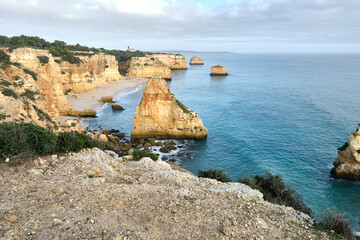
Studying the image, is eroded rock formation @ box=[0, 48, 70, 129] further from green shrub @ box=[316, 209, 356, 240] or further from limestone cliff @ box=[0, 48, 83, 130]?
green shrub @ box=[316, 209, 356, 240]

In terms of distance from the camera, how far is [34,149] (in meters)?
11.3

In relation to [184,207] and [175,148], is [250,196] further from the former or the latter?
[175,148]

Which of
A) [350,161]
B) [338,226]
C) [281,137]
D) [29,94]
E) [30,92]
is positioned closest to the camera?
[338,226]

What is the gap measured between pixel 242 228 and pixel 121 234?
13.3 feet

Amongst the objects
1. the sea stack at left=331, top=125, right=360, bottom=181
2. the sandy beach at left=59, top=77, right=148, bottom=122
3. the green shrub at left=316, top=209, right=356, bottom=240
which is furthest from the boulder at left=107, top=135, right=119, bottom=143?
the green shrub at left=316, top=209, right=356, bottom=240

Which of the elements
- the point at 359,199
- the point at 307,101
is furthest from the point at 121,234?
the point at 307,101

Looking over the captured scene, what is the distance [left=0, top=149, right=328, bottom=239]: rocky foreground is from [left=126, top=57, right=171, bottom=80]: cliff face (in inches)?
3569

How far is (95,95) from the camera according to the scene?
60.6 meters

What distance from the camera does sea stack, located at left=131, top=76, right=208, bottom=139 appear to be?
32844 mm

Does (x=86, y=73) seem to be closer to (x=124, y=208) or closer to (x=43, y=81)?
(x=43, y=81)

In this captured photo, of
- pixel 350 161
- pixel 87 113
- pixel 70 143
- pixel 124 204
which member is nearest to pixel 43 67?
pixel 87 113

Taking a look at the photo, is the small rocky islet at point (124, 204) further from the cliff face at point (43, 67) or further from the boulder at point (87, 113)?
the boulder at point (87, 113)

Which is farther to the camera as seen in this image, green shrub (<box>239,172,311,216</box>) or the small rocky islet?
green shrub (<box>239,172,311,216</box>)

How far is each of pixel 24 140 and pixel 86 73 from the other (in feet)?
190
